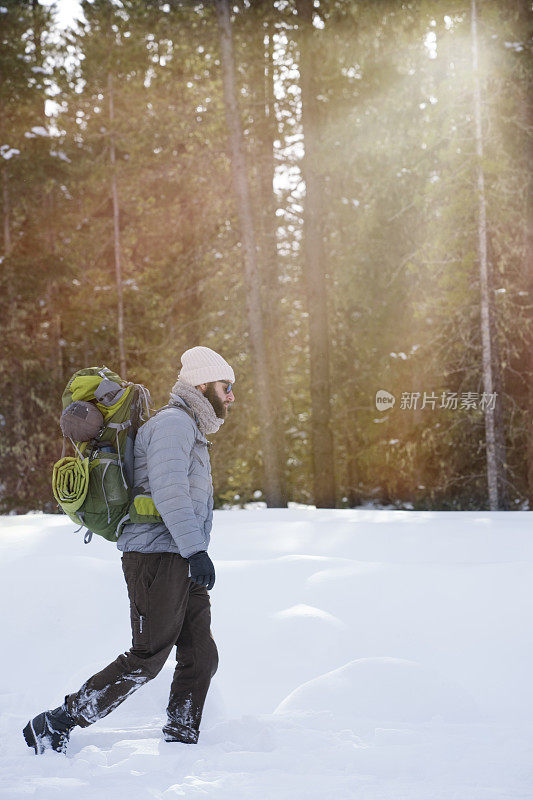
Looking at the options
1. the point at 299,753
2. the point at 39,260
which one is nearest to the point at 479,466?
the point at 39,260

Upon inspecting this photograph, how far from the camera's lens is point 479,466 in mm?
16688

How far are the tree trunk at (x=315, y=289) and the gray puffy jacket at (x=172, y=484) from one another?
481 inches

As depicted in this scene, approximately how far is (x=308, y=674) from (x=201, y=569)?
1.86 metres

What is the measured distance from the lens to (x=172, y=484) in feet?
13.5

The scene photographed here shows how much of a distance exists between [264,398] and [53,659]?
10622 millimetres

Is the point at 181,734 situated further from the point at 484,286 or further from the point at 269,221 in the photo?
the point at 269,221

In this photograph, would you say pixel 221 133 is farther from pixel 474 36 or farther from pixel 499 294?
pixel 499 294

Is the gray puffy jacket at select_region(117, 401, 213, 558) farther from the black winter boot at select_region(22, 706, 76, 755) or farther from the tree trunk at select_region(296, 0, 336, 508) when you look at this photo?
the tree trunk at select_region(296, 0, 336, 508)

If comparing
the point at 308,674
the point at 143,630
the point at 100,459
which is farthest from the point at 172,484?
the point at 308,674

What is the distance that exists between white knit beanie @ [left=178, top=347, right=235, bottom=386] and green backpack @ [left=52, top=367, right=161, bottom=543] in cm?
29

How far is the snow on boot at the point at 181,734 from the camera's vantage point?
4.38 metres

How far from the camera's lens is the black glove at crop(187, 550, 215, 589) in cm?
406

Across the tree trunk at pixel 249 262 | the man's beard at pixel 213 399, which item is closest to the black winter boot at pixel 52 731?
the man's beard at pixel 213 399

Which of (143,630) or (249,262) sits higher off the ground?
(249,262)
